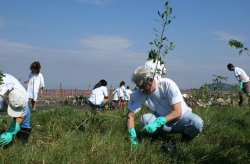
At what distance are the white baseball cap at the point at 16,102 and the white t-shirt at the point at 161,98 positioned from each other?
42.7 inches

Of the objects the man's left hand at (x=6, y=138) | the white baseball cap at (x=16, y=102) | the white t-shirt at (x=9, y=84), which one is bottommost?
the man's left hand at (x=6, y=138)

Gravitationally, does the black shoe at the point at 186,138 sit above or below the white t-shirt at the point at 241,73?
below

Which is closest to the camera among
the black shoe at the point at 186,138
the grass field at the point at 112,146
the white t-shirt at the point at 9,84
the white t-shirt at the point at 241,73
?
the grass field at the point at 112,146

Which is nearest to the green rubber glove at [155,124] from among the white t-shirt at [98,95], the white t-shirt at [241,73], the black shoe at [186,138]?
the black shoe at [186,138]

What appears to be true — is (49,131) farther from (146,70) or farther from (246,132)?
(246,132)

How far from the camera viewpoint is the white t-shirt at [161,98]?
3973 mm

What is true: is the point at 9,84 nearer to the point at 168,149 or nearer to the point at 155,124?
the point at 155,124

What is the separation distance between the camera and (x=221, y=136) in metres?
4.61

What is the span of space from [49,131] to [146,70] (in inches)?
45.5

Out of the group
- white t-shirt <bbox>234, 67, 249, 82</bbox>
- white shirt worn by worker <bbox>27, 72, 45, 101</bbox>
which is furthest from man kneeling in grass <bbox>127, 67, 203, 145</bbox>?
white t-shirt <bbox>234, 67, 249, 82</bbox>

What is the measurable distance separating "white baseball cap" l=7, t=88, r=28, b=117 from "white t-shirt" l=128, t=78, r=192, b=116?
1.08 metres

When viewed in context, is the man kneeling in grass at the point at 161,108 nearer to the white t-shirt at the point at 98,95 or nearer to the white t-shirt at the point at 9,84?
the white t-shirt at the point at 9,84

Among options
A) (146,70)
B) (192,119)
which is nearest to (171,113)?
(192,119)

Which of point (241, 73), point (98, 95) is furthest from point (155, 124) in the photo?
point (241, 73)
